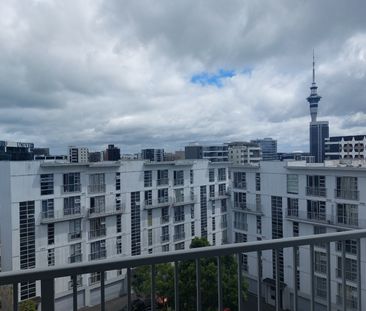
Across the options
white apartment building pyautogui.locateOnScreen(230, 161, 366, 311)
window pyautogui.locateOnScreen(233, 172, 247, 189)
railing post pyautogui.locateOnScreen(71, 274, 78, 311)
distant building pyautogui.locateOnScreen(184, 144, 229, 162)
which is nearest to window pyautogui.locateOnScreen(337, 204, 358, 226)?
white apartment building pyautogui.locateOnScreen(230, 161, 366, 311)

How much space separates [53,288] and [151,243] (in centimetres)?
1117

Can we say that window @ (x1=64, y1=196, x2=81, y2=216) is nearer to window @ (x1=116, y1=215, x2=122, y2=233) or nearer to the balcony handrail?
window @ (x1=116, y1=215, x2=122, y2=233)

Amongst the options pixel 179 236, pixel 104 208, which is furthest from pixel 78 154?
pixel 179 236

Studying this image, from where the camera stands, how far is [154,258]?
3.30 ft

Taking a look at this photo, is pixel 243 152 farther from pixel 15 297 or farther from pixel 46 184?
pixel 15 297

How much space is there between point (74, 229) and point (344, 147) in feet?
94.6

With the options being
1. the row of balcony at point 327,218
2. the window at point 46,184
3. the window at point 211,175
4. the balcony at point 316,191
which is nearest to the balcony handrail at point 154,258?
the row of balcony at point 327,218

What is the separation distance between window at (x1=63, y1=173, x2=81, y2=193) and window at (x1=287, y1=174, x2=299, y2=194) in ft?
20.4

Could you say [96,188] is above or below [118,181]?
below

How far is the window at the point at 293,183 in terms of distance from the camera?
902 centimetres

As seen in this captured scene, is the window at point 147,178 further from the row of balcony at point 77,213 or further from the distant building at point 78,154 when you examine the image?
the distant building at point 78,154

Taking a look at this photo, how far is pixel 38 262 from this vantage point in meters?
8.88

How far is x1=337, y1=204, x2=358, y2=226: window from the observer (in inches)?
307

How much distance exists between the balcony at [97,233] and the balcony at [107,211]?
0.52 meters
